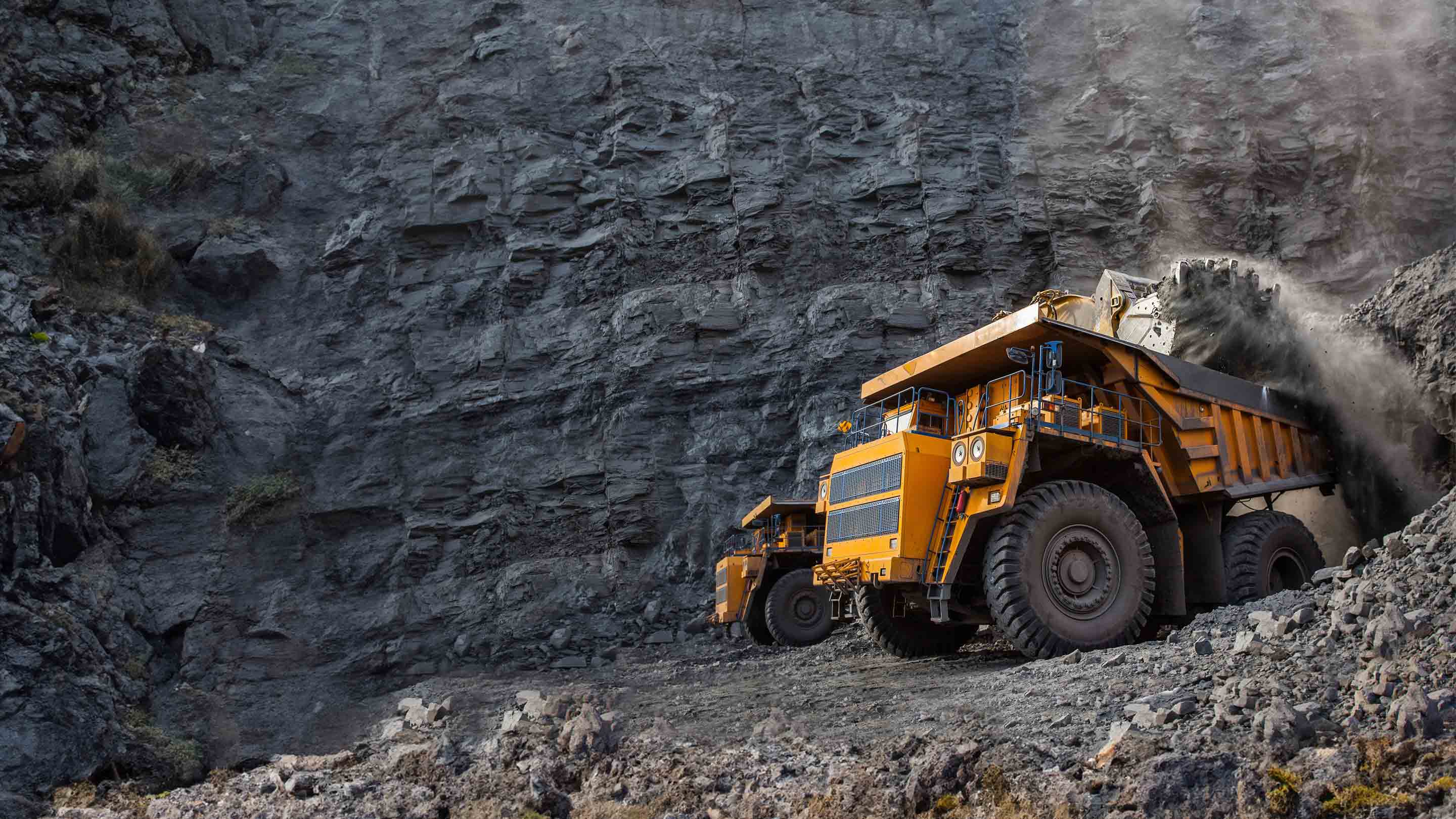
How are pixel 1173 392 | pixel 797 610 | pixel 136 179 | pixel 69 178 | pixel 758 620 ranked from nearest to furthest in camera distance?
pixel 1173 392, pixel 797 610, pixel 758 620, pixel 69 178, pixel 136 179

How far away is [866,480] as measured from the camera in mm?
9711

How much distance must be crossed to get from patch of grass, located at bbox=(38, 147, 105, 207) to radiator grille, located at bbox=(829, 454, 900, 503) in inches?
566

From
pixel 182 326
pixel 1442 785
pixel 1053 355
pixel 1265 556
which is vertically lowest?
pixel 1442 785

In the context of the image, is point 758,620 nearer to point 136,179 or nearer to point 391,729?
point 391,729

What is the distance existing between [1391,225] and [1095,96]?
583 centimetres

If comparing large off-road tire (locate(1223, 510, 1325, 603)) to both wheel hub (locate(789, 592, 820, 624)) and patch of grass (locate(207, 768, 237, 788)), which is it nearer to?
wheel hub (locate(789, 592, 820, 624))

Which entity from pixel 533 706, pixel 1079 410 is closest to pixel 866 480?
pixel 1079 410

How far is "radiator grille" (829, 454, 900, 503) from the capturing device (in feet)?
30.7

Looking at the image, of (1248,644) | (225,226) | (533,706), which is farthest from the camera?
(225,226)

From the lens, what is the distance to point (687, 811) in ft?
18.4

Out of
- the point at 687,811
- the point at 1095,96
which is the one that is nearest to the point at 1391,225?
the point at 1095,96

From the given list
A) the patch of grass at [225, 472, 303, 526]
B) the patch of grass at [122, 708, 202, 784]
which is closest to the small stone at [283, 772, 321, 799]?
the patch of grass at [122, 708, 202, 784]

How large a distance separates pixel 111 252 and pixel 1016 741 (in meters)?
17.2

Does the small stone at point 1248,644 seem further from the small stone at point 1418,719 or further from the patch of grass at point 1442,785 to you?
the patch of grass at point 1442,785
